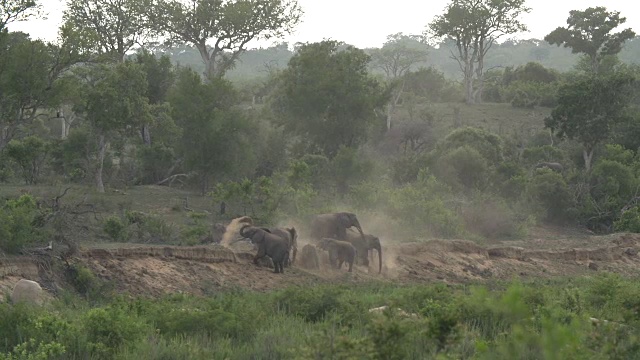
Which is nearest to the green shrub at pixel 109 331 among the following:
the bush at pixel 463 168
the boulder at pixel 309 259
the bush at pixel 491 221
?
the boulder at pixel 309 259

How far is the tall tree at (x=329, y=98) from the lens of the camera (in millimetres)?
38344

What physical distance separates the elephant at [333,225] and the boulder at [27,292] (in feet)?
30.4

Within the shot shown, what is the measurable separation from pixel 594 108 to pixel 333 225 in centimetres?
2239

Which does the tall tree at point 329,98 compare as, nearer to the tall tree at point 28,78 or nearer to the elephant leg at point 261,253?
the tall tree at point 28,78

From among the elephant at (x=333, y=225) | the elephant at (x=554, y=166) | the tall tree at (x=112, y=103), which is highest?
the tall tree at (x=112, y=103)

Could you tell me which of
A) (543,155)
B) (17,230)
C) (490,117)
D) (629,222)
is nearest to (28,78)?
(17,230)

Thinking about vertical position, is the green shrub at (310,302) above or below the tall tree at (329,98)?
below

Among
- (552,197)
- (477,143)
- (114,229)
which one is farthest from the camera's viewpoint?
(477,143)

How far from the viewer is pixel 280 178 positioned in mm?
30016

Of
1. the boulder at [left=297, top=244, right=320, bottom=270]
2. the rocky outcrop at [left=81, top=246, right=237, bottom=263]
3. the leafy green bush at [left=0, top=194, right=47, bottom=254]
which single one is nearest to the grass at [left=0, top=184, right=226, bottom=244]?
the rocky outcrop at [left=81, top=246, right=237, bottom=263]

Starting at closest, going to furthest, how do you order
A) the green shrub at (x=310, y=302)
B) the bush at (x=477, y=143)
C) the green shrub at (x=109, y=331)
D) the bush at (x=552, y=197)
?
the green shrub at (x=109, y=331)
the green shrub at (x=310, y=302)
the bush at (x=552, y=197)
the bush at (x=477, y=143)

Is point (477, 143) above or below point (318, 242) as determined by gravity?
above

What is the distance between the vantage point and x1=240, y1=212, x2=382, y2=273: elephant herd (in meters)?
19.8

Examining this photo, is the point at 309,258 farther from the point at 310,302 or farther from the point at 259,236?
the point at 310,302
